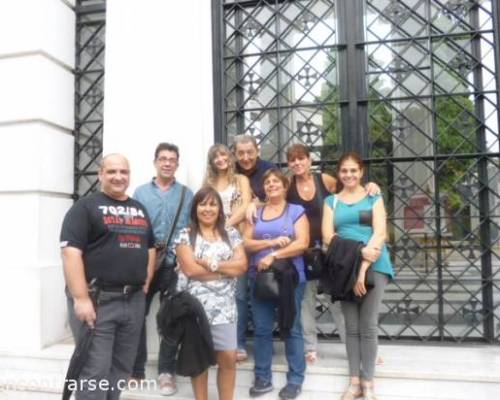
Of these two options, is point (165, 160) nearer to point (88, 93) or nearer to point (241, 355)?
point (241, 355)

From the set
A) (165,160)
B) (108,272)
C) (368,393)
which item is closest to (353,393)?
(368,393)

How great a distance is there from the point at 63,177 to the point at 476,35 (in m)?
4.64

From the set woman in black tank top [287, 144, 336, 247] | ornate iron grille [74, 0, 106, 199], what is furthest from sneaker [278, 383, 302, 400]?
ornate iron grille [74, 0, 106, 199]

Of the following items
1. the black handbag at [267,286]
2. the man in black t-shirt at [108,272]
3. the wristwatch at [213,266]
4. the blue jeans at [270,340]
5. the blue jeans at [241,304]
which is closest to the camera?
the man in black t-shirt at [108,272]

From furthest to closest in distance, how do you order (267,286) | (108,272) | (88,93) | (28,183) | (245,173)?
(88,93) < (28,183) < (245,173) < (267,286) < (108,272)

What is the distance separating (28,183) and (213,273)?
250 centimetres

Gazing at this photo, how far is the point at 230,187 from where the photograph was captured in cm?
388

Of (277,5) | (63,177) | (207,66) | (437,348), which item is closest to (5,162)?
(63,177)

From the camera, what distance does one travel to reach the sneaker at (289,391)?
12.0 feet

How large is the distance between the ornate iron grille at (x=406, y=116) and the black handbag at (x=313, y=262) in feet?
3.83

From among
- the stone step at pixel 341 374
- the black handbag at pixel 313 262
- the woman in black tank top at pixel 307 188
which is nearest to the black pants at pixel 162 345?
the stone step at pixel 341 374

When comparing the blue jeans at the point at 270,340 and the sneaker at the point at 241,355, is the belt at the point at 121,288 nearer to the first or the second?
the blue jeans at the point at 270,340

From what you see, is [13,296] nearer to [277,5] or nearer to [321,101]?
[321,101]

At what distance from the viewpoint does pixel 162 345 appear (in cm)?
374
